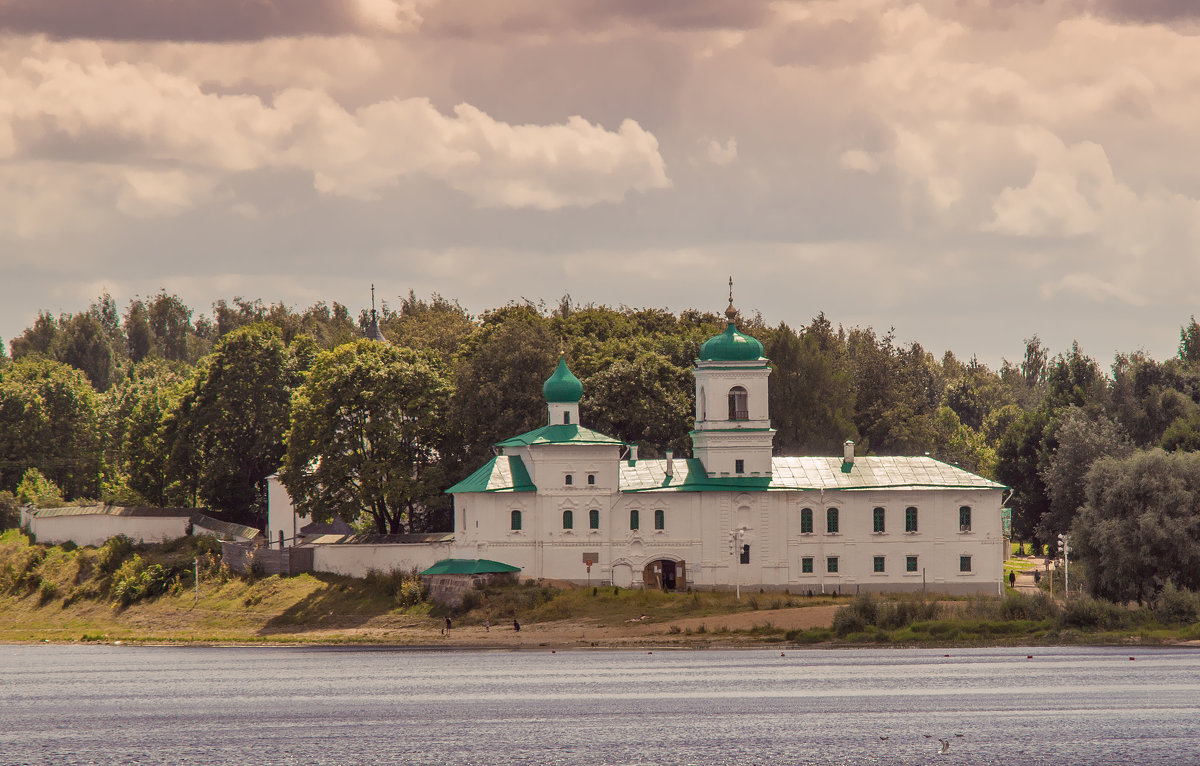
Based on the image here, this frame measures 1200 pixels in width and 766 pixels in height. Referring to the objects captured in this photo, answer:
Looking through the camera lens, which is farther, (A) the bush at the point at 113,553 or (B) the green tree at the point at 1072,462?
(A) the bush at the point at 113,553

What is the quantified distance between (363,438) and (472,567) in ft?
39.4

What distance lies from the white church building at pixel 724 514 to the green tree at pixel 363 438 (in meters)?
6.39

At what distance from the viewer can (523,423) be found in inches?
3469

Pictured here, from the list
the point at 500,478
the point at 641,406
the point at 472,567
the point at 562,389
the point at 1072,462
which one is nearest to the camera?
the point at 472,567

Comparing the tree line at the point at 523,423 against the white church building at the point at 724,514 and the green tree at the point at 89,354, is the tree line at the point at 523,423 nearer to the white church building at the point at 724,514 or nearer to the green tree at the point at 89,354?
the white church building at the point at 724,514

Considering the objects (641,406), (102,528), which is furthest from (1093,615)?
(102,528)

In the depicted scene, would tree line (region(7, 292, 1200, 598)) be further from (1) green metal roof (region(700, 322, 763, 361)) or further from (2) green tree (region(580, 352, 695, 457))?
(1) green metal roof (region(700, 322, 763, 361))

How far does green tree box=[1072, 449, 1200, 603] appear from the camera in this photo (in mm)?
68438

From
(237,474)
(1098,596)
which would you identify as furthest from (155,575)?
(1098,596)

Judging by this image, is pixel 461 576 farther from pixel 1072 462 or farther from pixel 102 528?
pixel 1072 462

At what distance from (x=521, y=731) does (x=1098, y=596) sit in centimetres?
2846

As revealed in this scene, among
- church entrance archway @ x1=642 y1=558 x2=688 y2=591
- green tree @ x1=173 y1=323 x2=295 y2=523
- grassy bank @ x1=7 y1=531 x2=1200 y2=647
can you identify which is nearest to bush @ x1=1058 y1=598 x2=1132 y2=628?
grassy bank @ x1=7 y1=531 x2=1200 y2=647

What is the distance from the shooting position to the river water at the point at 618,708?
49938 millimetres

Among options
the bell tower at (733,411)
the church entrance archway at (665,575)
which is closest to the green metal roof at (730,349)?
the bell tower at (733,411)
